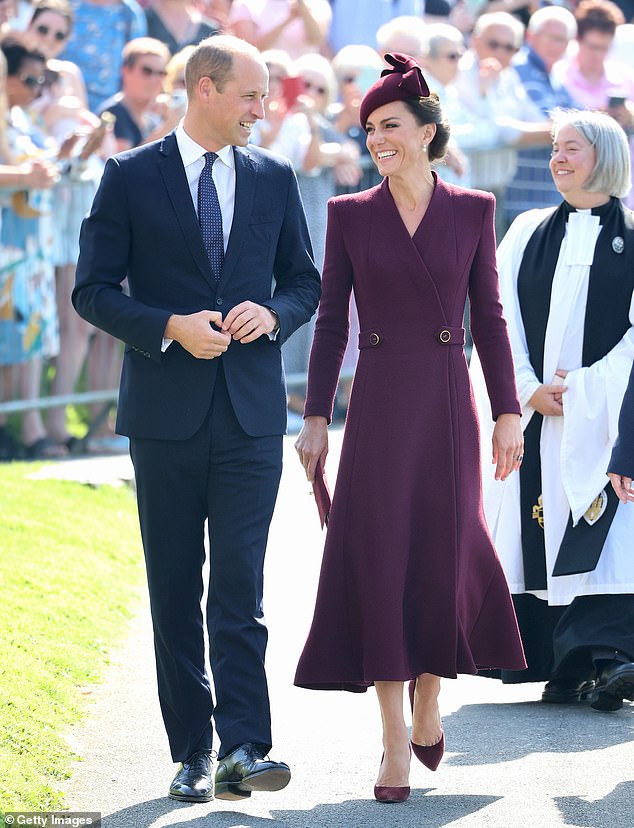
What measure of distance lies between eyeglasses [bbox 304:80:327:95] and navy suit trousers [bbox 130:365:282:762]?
747cm

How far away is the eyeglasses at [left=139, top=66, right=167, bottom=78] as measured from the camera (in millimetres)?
11414

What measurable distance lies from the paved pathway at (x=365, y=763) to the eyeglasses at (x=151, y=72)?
5.00 metres

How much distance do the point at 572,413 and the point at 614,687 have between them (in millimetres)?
Result: 1046

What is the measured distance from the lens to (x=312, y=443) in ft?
18.0

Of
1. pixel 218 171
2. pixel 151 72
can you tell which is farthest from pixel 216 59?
pixel 151 72

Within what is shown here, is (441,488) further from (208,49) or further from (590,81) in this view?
(590,81)

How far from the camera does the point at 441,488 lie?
213 inches

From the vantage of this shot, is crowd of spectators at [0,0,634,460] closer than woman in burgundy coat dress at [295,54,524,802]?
No

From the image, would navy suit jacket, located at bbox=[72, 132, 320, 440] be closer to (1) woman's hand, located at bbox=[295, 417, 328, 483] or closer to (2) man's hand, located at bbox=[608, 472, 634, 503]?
(1) woman's hand, located at bbox=[295, 417, 328, 483]

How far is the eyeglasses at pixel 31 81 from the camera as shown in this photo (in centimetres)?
1095

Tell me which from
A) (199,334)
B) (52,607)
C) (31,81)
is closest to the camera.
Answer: (199,334)

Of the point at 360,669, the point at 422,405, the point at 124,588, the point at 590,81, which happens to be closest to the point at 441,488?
the point at 422,405

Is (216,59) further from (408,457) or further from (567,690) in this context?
(567,690)

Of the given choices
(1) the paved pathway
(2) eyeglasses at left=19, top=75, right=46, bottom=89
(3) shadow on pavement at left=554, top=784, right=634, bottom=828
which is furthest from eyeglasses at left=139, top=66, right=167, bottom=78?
(3) shadow on pavement at left=554, top=784, right=634, bottom=828
